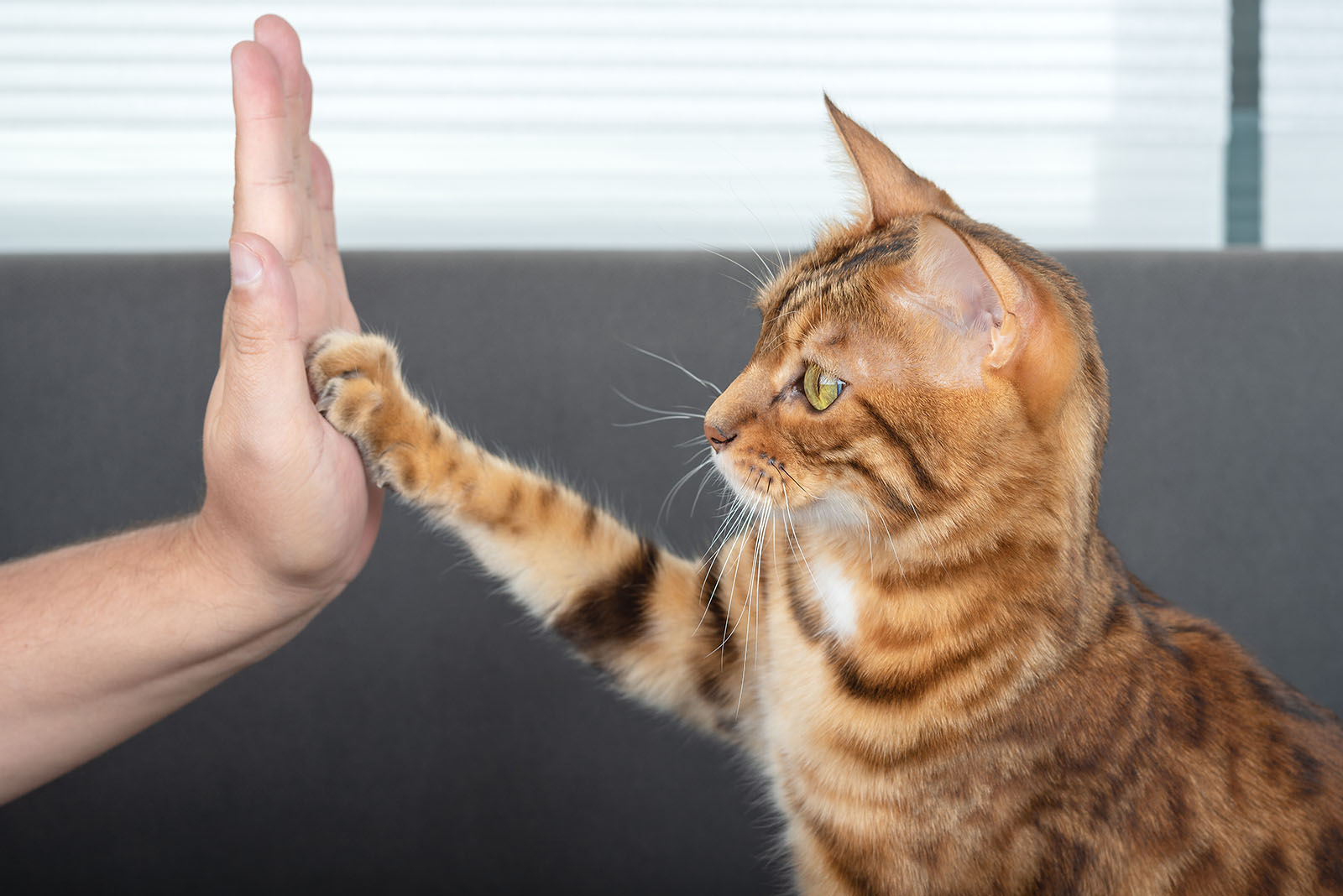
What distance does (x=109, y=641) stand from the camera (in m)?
0.83

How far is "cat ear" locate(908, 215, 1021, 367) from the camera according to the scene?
0.64m

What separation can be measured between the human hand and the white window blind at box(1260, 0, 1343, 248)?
5.99 ft

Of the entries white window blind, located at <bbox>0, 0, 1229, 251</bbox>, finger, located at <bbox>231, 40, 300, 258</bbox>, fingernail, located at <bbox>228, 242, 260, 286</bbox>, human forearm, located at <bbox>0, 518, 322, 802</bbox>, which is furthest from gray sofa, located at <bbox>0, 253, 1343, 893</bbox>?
fingernail, located at <bbox>228, 242, 260, 286</bbox>

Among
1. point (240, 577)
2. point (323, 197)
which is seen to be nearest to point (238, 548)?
point (240, 577)

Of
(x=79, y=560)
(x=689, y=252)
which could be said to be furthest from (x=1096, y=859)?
(x=689, y=252)

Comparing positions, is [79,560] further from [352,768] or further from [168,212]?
[168,212]

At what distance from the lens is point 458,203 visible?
1762 mm

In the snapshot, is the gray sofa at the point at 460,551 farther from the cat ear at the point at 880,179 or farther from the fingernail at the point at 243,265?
the fingernail at the point at 243,265

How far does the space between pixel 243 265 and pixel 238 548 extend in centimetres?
27

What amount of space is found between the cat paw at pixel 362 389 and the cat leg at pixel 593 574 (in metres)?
0.01

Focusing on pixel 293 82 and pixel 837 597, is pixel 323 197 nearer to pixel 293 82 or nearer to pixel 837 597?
pixel 293 82

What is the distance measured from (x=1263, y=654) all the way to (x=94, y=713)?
1637mm

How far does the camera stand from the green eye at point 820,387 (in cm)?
75

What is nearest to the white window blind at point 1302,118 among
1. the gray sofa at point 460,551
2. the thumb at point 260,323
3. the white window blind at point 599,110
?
the white window blind at point 599,110
